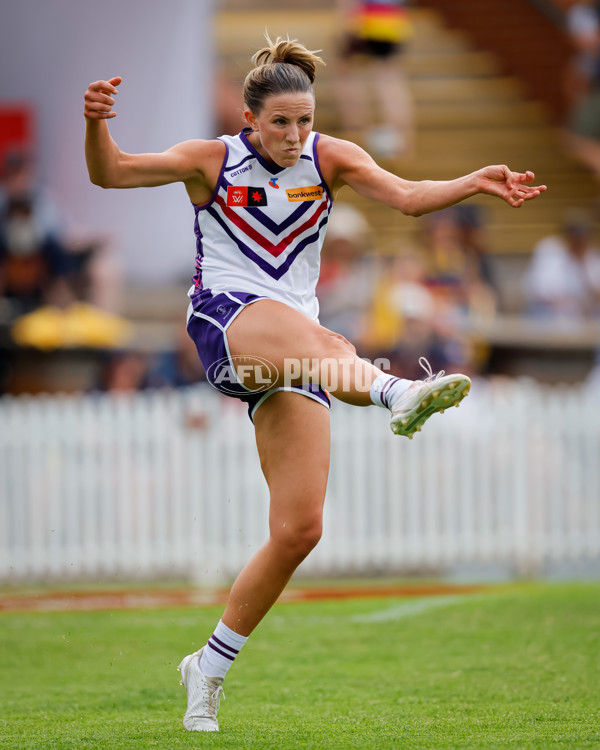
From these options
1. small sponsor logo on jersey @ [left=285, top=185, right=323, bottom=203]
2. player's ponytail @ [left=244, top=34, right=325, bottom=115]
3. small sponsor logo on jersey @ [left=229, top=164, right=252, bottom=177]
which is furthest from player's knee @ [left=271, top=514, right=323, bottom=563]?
player's ponytail @ [left=244, top=34, right=325, bottom=115]

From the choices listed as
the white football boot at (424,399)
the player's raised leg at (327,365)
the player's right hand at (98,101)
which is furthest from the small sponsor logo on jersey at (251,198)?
the white football boot at (424,399)

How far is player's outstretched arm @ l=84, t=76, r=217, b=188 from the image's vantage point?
4.47m

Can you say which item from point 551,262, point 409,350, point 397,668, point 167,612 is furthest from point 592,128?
point 397,668

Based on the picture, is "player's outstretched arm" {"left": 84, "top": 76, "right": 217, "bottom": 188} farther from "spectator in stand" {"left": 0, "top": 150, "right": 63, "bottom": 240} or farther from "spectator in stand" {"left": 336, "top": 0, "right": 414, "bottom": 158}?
"spectator in stand" {"left": 336, "top": 0, "right": 414, "bottom": 158}

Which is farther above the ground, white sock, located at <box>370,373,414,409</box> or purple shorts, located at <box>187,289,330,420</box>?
purple shorts, located at <box>187,289,330,420</box>

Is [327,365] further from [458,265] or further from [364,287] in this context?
[458,265]

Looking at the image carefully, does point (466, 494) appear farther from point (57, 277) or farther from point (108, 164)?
point (108, 164)

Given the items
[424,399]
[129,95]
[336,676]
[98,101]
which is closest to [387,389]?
[424,399]

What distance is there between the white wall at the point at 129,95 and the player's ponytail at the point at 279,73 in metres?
8.24

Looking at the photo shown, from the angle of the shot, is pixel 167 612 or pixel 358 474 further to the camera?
pixel 358 474

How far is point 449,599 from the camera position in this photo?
896 centimetres

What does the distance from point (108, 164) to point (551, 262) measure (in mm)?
8823

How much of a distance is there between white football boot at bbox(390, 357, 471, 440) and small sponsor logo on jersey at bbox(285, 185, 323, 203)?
3.01 feet

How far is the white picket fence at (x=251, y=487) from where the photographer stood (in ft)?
35.6
